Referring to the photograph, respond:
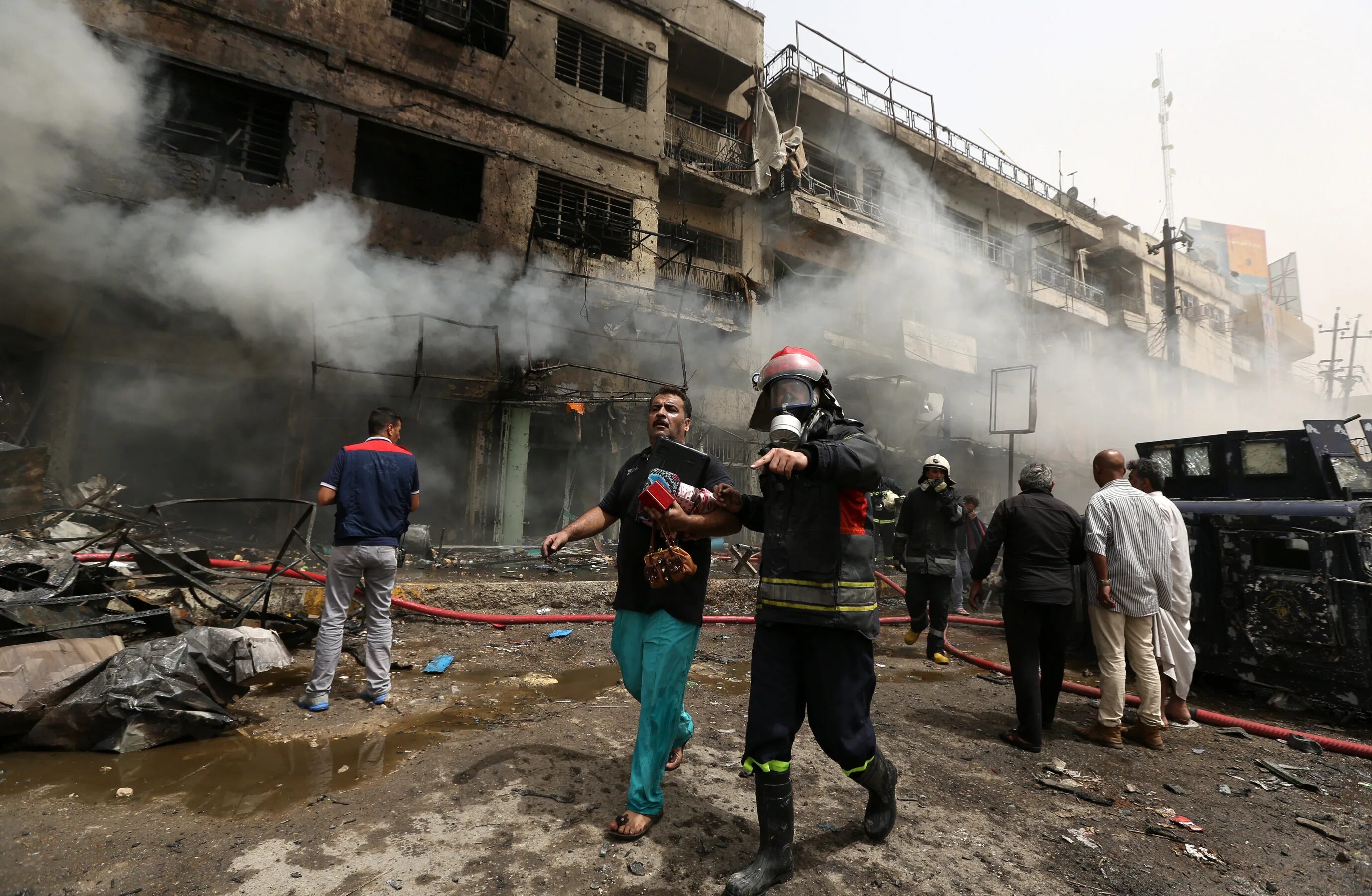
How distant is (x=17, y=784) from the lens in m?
2.33

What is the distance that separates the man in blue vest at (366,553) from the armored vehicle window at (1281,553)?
5.87m

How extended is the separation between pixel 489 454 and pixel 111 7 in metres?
8.34

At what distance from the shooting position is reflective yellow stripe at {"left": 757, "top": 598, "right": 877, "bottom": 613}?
1.96 metres

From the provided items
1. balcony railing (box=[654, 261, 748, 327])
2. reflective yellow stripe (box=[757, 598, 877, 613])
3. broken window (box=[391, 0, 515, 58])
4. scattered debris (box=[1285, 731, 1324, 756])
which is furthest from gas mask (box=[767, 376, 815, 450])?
broken window (box=[391, 0, 515, 58])

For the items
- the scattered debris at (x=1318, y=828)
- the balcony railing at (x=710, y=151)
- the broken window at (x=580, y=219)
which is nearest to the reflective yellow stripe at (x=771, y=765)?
the scattered debris at (x=1318, y=828)

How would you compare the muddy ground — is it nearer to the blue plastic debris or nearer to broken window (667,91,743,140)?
the blue plastic debris

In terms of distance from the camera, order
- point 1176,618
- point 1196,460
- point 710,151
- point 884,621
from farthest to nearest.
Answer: point 710,151 → point 884,621 → point 1196,460 → point 1176,618

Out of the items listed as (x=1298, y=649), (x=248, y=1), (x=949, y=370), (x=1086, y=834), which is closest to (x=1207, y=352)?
(x=949, y=370)

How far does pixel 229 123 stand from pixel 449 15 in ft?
14.1

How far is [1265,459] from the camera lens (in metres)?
4.73

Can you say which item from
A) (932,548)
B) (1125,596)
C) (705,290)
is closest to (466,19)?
(705,290)

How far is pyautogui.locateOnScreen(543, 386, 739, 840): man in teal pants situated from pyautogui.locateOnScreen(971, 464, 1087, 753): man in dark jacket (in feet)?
7.06

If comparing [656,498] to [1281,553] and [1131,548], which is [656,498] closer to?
[1131,548]

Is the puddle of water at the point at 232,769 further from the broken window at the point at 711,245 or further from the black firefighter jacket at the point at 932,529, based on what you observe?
the broken window at the point at 711,245
